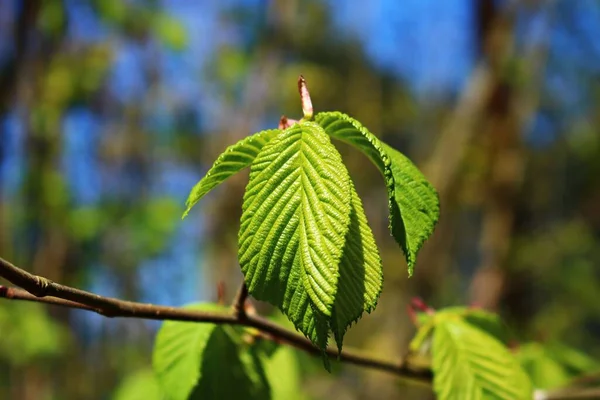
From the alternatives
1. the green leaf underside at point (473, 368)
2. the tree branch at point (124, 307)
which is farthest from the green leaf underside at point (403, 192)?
the green leaf underside at point (473, 368)

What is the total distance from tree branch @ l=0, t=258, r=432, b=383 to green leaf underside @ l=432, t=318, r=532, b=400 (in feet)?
0.22

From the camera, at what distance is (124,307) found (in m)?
0.64

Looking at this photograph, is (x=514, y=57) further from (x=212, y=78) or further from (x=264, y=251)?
(x=212, y=78)

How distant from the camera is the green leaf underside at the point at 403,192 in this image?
2.04 ft

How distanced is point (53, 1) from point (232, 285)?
13.5 ft

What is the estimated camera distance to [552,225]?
21.9 feet

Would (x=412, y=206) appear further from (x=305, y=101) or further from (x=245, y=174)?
(x=245, y=174)

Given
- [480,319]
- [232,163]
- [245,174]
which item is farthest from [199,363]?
[245,174]

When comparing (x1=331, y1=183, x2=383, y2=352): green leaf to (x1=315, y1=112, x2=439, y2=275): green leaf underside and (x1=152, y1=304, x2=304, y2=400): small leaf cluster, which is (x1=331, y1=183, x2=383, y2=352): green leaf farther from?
(x1=152, y1=304, x2=304, y2=400): small leaf cluster

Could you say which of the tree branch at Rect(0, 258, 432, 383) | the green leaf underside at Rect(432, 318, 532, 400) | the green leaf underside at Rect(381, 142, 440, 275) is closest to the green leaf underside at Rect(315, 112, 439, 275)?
the green leaf underside at Rect(381, 142, 440, 275)

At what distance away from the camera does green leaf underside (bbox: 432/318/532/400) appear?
0.88 meters

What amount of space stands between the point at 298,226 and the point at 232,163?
13 cm

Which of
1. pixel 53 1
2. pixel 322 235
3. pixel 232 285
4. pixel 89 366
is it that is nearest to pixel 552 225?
pixel 232 285

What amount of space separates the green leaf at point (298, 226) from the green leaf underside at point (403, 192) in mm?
57
